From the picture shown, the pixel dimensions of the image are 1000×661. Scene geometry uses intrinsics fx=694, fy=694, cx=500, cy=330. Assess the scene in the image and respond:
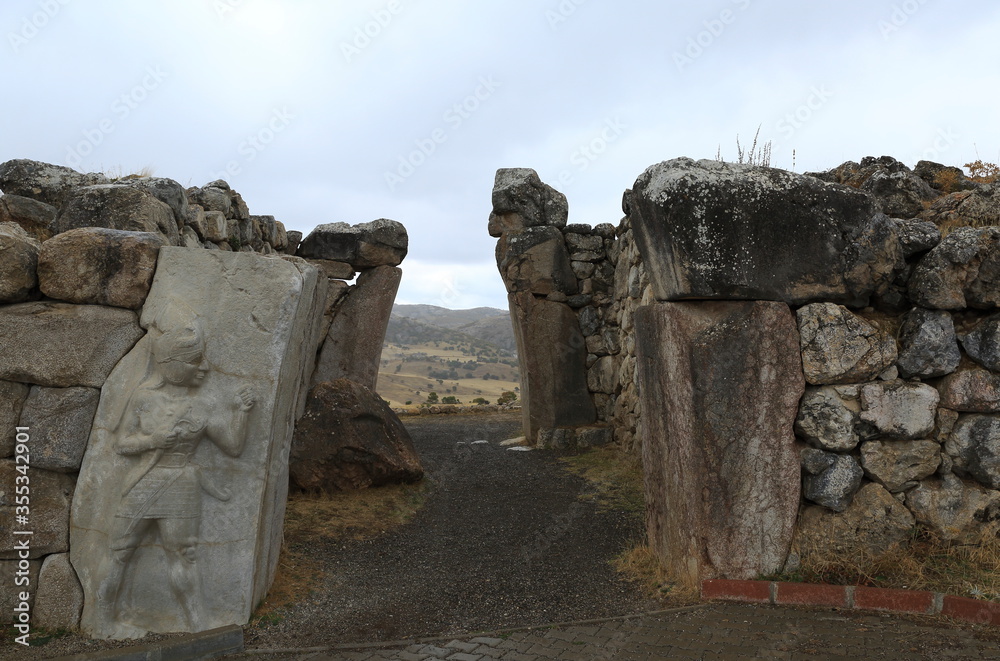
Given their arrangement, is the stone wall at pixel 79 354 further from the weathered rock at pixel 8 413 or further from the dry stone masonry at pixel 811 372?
the dry stone masonry at pixel 811 372

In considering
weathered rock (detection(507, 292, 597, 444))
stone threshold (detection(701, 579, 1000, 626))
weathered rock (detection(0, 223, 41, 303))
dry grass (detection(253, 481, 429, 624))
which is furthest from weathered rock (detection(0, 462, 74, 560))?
weathered rock (detection(507, 292, 597, 444))

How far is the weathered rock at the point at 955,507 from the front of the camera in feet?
13.9

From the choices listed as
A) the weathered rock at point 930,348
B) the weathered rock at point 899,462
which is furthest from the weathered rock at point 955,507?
the weathered rock at point 930,348

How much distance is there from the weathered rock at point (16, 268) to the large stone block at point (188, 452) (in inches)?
24.3

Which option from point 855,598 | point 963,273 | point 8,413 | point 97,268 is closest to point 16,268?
point 97,268

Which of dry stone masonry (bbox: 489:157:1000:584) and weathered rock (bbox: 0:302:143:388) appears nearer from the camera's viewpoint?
weathered rock (bbox: 0:302:143:388)

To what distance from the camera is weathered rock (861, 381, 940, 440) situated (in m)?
4.23

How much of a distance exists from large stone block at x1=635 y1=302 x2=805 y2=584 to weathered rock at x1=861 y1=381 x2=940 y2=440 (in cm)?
42

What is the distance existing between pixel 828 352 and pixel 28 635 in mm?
4706

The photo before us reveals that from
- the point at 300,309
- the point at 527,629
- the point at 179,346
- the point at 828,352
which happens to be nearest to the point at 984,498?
the point at 828,352

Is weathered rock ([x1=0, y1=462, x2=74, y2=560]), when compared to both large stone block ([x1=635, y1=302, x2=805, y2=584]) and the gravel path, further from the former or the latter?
large stone block ([x1=635, y1=302, x2=805, y2=584])

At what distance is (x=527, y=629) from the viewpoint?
3949 mm

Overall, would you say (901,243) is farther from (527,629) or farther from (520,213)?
(520,213)

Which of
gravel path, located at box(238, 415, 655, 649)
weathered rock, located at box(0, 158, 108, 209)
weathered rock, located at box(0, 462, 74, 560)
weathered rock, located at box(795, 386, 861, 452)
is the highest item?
weathered rock, located at box(0, 158, 108, 209)
